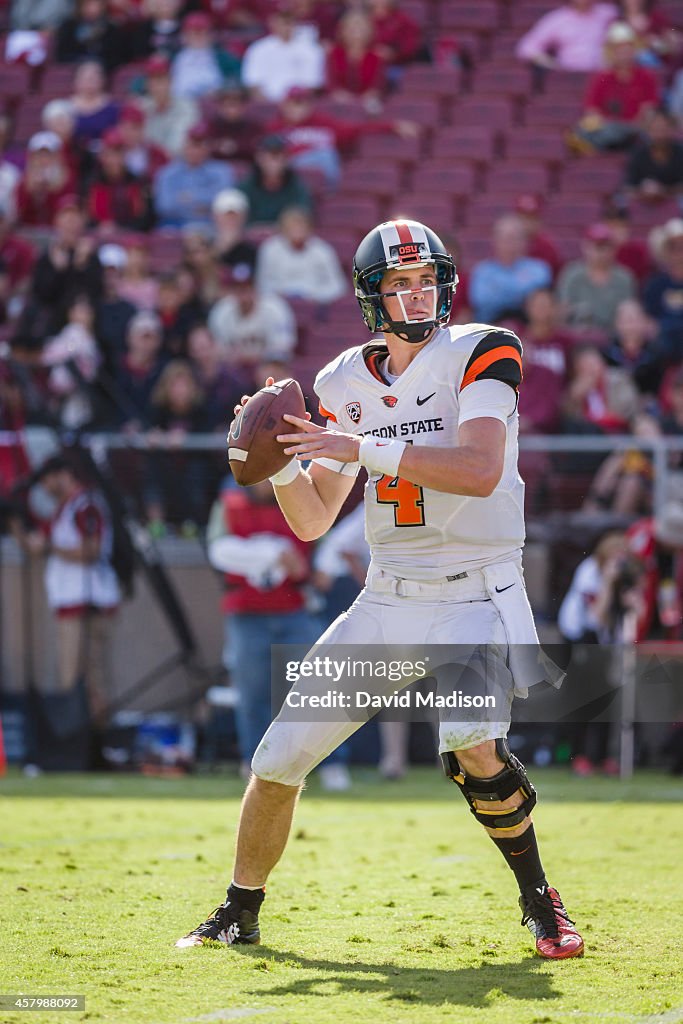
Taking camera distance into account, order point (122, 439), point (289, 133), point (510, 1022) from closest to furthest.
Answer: point (510, 1022) → point (122, 439) → point (289, 133)

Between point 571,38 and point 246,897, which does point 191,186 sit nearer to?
point 571,38

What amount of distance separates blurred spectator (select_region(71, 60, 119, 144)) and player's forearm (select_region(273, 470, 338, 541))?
1131 centimetres

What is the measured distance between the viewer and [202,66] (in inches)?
626

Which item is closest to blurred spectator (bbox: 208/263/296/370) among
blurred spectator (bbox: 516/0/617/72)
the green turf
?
blurred spectator (bbox: 516/0/617/72)

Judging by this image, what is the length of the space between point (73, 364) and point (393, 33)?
5.90 m

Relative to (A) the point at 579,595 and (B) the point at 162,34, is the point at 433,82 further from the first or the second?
(A) the point at 579,595

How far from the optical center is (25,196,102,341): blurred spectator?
504 inches

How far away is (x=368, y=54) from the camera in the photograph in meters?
15.1

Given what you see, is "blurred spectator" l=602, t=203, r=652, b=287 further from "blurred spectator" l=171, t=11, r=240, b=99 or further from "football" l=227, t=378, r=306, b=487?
"football" l=227, t=378, r=306, b=487

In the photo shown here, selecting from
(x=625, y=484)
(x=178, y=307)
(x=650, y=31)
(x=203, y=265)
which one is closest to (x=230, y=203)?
(x=203, y=265)

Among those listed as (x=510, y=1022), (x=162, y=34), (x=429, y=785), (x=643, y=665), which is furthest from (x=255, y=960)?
(x=162, y=34)

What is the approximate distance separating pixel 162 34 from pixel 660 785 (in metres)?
10.7

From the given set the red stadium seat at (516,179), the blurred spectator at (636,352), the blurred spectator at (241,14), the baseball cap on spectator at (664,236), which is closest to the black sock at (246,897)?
the blurred spectator at (636,352)

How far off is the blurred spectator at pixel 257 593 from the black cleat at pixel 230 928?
4.82 m
